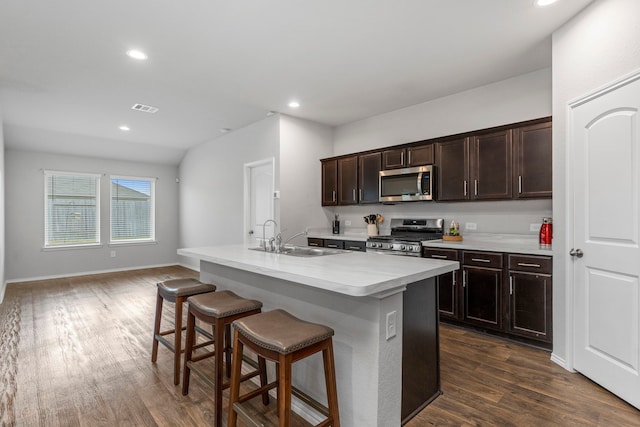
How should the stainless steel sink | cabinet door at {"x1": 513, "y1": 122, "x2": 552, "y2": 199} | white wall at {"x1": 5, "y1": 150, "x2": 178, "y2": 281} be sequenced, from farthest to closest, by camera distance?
white wall at {"x1": 5, "y1": 150, "x2": 178, "y2": 281} → cabinet door at {"x1": 513, "y1": 122, "x2": 552, "y2": 199} → the stainless steel sink

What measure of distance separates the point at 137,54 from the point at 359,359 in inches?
126

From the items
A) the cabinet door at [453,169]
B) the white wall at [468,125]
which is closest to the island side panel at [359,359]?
the cabinet door at [453,169]

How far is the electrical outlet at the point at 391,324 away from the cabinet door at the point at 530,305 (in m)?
1.93

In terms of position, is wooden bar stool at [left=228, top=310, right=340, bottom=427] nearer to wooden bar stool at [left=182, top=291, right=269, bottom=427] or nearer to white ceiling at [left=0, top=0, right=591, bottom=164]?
wooden bar stool at [left=182, top=291, right=269, bottom=427]

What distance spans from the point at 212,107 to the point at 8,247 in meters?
4.90

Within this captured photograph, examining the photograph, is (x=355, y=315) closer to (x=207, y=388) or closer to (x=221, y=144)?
(x=207, y=388)

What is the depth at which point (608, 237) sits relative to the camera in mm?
2230

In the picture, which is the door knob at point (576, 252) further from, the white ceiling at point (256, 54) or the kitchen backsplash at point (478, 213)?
the white ceiling at point (256, 54)

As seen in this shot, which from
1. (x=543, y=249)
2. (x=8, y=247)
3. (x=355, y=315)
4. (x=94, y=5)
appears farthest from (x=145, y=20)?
(x=8, y=247)

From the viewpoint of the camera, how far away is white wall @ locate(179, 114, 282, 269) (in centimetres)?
522

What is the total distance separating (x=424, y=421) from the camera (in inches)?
75.3

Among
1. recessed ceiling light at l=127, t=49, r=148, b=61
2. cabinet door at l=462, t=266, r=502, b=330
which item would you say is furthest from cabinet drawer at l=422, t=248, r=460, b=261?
recessed ceiling light at l=127, t=49, r=148, b=61

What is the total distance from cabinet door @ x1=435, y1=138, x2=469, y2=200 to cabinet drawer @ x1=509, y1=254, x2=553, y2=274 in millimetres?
944

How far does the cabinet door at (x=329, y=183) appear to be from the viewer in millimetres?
5090
